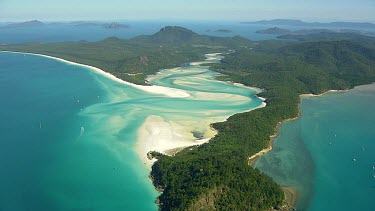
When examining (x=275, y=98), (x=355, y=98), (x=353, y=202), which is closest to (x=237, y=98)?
(x=275, y=98)

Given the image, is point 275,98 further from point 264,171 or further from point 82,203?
point 82,203

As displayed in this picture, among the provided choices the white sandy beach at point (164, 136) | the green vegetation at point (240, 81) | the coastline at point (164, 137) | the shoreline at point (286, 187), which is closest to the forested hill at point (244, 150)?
the green vegetation at point (240, 81)

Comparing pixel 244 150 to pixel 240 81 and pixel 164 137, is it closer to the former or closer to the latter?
pixel 164 137

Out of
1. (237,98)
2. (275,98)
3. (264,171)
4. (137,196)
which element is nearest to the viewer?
(137,196)

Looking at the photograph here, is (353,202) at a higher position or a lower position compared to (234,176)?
lower

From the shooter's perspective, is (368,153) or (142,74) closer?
(368,153)

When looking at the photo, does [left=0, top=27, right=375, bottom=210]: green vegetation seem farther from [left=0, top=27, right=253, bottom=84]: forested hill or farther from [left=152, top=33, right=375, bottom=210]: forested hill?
[left=0, top=27, right=253, bottom=84]: forested hill

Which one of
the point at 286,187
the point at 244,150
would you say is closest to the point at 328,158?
the point at 286,187
